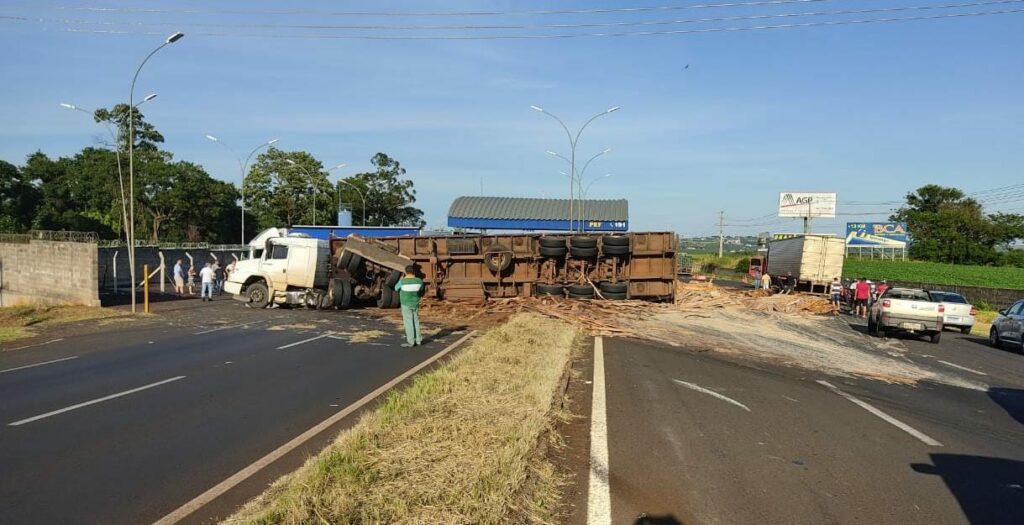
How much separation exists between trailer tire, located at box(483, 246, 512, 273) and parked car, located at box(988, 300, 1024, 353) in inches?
590

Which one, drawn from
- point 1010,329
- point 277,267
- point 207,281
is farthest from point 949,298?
point 207,281

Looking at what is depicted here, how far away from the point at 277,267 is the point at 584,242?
1079 cm

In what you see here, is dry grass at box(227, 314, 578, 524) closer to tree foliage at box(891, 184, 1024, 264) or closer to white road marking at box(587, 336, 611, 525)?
white road marking at box(587, 336, 611, 525)

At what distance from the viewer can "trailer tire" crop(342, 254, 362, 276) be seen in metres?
23.7

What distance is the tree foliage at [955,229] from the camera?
73250 millimetres

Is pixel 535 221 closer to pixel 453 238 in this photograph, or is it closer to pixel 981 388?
pixel 453 238

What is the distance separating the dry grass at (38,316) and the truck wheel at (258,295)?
162 inches

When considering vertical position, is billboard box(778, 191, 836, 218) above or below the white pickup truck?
above

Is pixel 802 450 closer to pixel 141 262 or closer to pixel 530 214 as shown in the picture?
pixel 141 262

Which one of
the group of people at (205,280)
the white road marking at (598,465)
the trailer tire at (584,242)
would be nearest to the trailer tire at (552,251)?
the trailer tire at (584,242)

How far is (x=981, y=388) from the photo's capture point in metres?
12.1

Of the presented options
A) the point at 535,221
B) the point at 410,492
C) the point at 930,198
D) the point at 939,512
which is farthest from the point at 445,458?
the point at 930,198

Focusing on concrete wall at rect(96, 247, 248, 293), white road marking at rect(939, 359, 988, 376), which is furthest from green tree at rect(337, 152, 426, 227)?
white road marking at rect(939, 359, 988, 376)

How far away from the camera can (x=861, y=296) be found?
2805 centimetres
